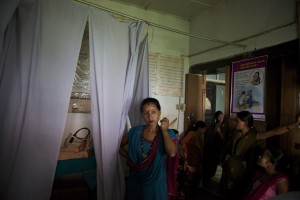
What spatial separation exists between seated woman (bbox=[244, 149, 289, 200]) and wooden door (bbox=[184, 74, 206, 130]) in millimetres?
1795

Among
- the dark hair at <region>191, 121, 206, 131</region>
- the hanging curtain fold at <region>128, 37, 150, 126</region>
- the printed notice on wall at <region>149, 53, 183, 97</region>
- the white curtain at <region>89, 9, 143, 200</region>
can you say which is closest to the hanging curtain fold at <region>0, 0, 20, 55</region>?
the white curtain at <region>89, 9, 143, 200</region>

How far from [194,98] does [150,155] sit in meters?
2.39

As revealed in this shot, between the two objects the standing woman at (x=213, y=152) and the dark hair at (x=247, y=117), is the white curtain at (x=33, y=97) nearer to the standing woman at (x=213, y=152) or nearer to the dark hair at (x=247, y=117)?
the dark hair at (x=247, y=117)

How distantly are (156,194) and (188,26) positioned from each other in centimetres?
336

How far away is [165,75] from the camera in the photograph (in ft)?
12.6

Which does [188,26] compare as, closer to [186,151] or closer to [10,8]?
[186,151]

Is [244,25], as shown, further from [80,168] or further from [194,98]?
[80,168]

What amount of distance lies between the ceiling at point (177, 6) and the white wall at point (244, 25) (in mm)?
126

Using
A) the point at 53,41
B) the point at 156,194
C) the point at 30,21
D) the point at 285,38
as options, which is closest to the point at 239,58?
the point at 285,38

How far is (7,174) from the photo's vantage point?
183cm

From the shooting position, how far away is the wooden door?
397cm

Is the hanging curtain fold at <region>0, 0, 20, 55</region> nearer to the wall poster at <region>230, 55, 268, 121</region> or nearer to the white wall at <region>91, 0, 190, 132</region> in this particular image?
the white wall at <region>91, 0, 190, 132</region>

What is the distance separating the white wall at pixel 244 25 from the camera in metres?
2.57

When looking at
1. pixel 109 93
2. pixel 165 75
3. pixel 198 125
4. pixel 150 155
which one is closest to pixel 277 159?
pixel 150 155
